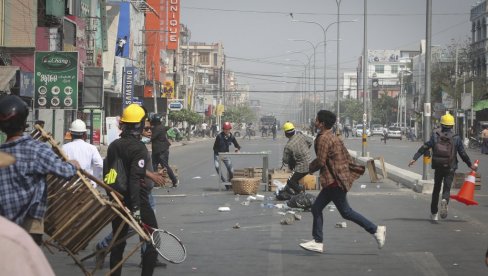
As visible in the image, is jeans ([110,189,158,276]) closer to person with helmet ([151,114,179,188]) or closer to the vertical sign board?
person with helmet ([151,114,179,188])

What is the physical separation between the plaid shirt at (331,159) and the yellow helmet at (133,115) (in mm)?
3163

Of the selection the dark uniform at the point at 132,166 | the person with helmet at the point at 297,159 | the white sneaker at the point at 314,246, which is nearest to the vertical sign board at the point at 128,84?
the person with helmet at the point at 297,159

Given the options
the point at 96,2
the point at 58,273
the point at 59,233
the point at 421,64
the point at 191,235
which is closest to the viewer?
the point at 59,233

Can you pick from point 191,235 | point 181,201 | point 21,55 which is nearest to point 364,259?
point 191,235

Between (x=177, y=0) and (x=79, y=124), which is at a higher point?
(x=177, y=0)

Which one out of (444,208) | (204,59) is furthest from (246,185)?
(204,59)

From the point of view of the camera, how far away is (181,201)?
59.1ft

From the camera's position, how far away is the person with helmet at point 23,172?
5.10 m

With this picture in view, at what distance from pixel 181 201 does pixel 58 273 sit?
914 centimetres

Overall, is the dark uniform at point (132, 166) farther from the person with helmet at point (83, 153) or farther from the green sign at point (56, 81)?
the green sign at point (56, 81)

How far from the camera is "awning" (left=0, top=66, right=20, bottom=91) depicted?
3049 cm

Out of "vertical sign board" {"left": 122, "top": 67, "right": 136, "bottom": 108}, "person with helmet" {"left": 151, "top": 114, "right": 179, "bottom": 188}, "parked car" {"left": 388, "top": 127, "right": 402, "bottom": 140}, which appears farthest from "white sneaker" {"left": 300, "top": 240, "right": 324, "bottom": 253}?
"parked car" {"left": 388, "top": 127, "right": 402, "bottom": 140}

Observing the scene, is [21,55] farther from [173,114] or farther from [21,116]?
[173,114]

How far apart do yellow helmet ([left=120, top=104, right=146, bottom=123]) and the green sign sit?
21.9 m
